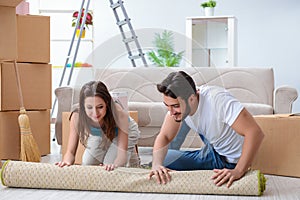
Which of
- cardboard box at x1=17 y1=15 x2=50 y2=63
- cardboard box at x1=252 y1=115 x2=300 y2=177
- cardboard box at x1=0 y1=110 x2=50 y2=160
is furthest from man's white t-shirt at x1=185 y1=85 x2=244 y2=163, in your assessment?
cardboard box at x1=17 y1=15 x2=50 y2=63

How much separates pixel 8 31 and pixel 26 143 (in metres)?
0.68

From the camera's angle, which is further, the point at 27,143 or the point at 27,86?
the point at 27,86

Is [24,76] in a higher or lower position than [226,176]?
higher

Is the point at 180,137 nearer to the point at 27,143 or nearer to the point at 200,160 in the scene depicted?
the point at 200,160

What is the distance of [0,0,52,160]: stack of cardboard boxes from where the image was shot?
3.50 m

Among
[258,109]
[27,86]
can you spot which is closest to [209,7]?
[258,109]

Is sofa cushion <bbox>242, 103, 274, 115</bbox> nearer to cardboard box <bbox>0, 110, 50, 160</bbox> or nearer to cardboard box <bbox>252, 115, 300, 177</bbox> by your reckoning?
cardboard box <bbox>252, 115, 300, 177</bbox>

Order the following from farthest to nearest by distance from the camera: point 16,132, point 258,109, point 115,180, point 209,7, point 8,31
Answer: point 209,7
point 258,109
point 16,132
point 8,31
point 115,180

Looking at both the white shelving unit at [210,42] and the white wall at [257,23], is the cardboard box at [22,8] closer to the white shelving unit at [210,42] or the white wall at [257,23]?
the white shelving unit at [210,42]

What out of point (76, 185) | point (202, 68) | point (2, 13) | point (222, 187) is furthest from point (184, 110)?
point (2, 13)

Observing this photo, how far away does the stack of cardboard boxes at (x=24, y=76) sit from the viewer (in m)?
3.50

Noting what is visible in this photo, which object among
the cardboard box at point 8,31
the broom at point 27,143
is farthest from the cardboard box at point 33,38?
the broom at point 27,143

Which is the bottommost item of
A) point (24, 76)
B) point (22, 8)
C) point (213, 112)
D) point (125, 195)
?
point (125, 195)

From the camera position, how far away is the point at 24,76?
3900mm
